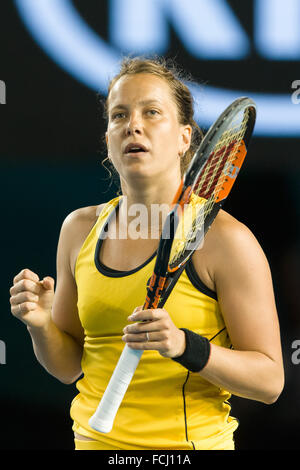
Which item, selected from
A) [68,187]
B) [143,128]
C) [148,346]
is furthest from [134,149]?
[68,187]

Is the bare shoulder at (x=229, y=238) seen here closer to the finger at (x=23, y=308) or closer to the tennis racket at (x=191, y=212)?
the tennis racket at (x=191, y=212)

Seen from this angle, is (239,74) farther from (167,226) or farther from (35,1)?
(167,226)

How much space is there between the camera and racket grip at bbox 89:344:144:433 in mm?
945

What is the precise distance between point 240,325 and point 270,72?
37.3 inches

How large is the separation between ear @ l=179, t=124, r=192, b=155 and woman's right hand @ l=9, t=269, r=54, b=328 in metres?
0.35

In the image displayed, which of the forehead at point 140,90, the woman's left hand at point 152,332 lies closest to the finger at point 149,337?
the woman's left hand at point 152,332

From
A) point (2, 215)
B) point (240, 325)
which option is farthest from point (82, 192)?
point (240, 325)

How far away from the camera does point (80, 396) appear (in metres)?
1.17

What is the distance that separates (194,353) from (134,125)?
1.31ft

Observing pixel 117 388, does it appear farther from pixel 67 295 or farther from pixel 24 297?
pixel 67 295

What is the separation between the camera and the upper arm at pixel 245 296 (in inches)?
40.4

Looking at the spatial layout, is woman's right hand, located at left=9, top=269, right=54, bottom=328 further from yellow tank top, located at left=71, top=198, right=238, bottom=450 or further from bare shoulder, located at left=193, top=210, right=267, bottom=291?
bare shoulder, located at left=193, top=210, right=267, bottom=291

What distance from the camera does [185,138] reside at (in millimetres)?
1199

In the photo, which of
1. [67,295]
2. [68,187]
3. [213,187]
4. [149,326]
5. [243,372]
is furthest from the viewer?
[68,187]
